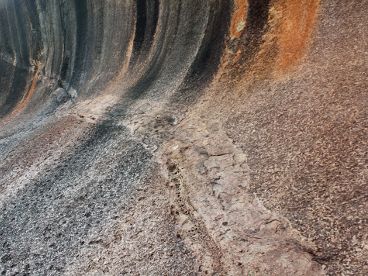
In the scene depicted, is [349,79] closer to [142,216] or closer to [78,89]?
[142,216]

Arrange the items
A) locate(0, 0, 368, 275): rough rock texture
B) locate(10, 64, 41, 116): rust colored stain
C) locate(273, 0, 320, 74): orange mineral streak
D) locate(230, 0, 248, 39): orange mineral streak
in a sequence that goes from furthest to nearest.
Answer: locate(10, 64, 41, 116): rust colored stain → locate(230, 0, 248, 39): orange mineral streak → locate(273, 0, 320, 74): orange mineral streak → locate(0, 0, 368, 275): rough rock texture

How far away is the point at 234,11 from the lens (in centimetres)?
423

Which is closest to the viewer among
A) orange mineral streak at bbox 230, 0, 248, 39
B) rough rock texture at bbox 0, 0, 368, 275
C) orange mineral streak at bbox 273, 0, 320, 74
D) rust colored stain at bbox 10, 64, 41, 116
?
rough rock texture at bbox 0, 0, 368, 275

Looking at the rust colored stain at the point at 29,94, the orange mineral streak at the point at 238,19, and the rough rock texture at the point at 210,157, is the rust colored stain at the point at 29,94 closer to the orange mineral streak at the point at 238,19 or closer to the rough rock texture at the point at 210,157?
the rough rock texture at the point at 210,157

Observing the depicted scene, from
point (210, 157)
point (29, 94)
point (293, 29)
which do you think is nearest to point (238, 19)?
point (293, 29)

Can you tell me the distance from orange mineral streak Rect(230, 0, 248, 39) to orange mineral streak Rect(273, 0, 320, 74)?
0.36 meters

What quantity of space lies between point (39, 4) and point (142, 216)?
21.4 ft

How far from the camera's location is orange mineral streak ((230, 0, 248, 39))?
4125 mm

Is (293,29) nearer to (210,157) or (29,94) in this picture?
(210,157)

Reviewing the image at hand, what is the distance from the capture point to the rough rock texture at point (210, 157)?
8.49 feet

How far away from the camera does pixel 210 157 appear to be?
3.33 metres

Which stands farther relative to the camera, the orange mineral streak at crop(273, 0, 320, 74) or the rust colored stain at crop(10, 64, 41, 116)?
the rust colored stain at crop(10, 64, 41, 116)

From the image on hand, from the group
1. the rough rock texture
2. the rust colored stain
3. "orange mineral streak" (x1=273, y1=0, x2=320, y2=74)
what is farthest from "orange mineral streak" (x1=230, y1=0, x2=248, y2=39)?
the rust colored stain

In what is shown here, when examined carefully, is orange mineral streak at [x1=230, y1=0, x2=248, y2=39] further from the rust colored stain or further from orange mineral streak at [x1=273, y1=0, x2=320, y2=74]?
the rust colored stain
